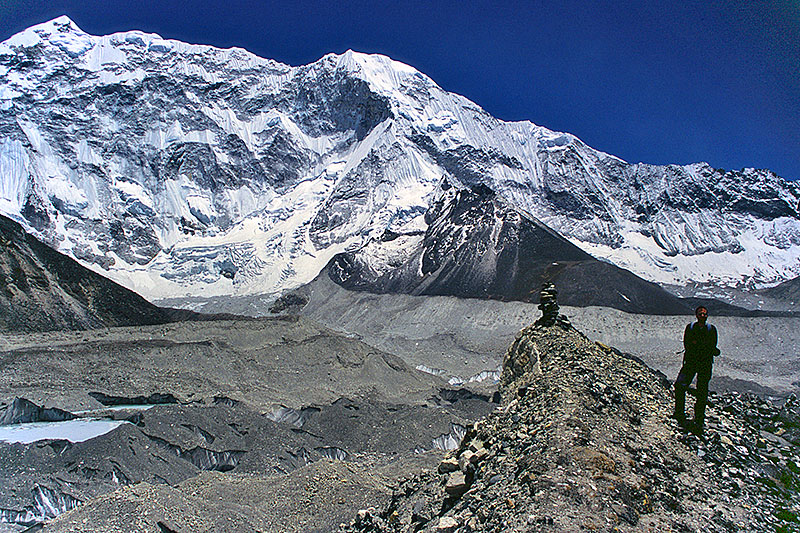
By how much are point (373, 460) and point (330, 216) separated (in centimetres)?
14143

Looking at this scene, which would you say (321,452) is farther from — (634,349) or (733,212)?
(733,212)

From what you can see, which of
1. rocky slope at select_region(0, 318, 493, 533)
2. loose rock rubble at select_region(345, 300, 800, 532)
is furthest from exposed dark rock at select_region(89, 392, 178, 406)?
loose rock rubble at select_region(345, 300, 800, 532)

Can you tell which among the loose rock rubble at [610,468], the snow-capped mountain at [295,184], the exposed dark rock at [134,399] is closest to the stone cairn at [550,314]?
the loose rock rubble at [610,468]

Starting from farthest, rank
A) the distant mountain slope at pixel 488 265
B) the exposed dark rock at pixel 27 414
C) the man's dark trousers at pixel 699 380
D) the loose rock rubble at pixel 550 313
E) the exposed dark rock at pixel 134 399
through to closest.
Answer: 1. the distant mountain slope at pixel 488 265
2. the exposed dark rock at pixel 134 399
3. the exposed dark rock at pixel 27 414
4. the loose rock rubble at pixel 550 313
5. the man's dark trousers at pixel 699 380

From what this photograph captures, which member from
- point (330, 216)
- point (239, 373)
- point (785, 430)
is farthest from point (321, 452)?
point (330, 216)

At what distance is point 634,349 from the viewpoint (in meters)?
61.8

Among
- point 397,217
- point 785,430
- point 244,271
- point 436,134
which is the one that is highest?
point 436,134

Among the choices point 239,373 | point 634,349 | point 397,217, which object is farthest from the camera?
point 397,217

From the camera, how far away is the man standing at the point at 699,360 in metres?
7.18

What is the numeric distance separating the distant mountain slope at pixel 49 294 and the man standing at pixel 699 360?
39.9 meters

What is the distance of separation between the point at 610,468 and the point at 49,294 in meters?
42.9

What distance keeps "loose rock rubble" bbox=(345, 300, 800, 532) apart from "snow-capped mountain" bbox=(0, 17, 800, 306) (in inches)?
4851

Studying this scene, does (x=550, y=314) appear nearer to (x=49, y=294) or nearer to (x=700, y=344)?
(x=700, y=344)

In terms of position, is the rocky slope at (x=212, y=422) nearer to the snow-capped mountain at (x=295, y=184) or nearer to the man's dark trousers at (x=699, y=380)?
the man's dark trousers at (x=699, y=380)
